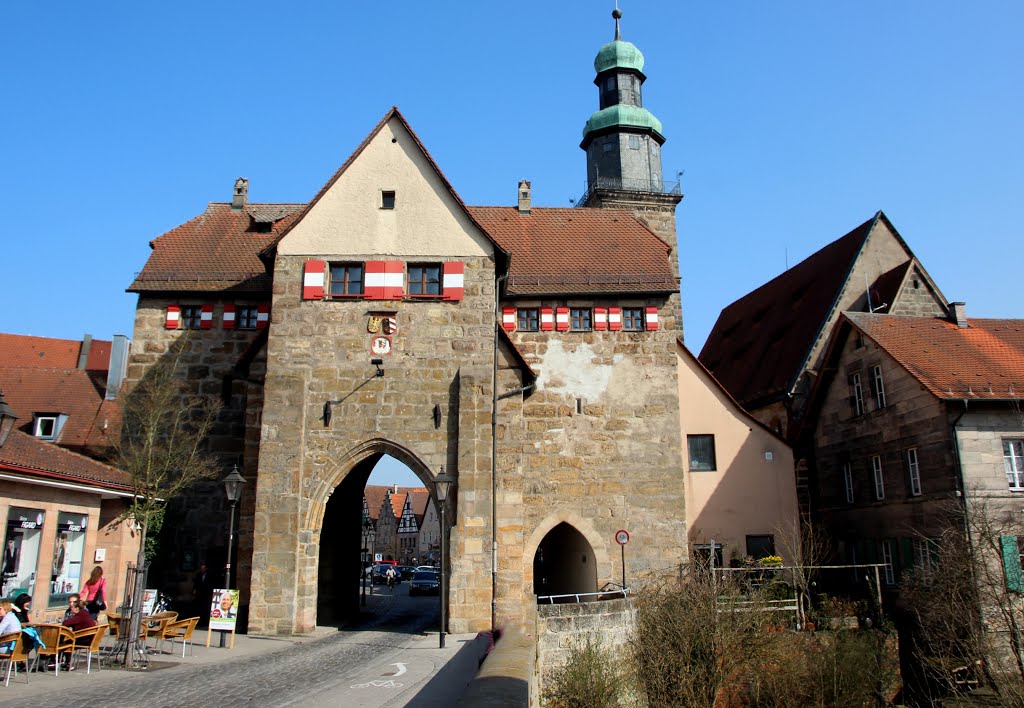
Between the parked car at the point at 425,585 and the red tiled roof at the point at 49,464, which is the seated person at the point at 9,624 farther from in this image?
the parked car at the point at 425,585

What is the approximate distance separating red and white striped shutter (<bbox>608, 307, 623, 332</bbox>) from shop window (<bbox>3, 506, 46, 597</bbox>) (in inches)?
517

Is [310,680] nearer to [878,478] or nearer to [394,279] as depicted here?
[394,279]

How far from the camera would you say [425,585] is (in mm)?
35312

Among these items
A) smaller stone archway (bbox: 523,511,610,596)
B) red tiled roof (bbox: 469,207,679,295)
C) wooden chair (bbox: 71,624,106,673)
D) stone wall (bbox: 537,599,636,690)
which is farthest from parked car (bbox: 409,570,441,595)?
wooden chair (bbox: 71,624,106,673)

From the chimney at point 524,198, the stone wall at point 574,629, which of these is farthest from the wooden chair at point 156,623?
the chimney at point 524,198

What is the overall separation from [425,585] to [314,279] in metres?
20.4

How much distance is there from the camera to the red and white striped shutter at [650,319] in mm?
21183

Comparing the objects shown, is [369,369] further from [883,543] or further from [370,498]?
[370,498]

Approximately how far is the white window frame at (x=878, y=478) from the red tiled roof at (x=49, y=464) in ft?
57.4

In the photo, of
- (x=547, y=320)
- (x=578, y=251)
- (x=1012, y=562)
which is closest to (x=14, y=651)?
(x=547, y=320)

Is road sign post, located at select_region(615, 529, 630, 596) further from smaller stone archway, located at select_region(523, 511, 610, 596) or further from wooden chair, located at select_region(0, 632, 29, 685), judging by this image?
wooden chair, located at select_region(0, 632, 29, 685)

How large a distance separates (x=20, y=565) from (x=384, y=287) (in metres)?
8.71

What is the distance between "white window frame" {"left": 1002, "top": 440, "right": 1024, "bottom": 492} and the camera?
1822cm

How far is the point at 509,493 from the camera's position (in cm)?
1809
